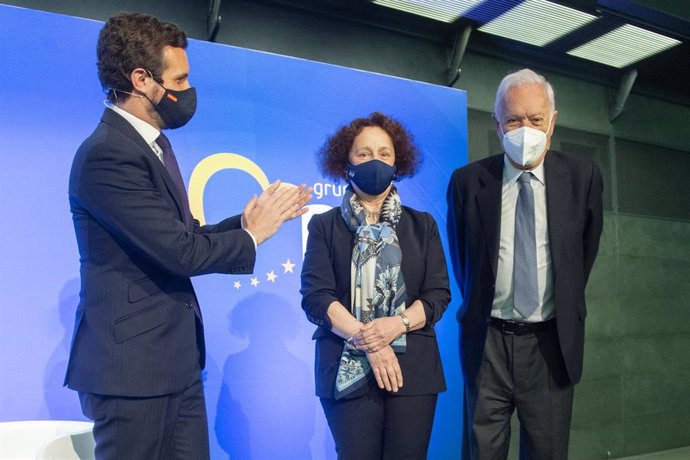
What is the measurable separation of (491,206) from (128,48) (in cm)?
116

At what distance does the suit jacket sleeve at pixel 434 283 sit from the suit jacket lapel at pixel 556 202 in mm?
339

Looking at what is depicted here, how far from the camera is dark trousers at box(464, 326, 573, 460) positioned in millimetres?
1807

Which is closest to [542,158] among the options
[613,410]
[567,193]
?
[567,193]

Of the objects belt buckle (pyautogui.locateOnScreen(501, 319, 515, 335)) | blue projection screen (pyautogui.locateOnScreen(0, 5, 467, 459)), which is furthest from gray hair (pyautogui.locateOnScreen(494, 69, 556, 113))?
blue projection screen (pyautogui.locateOnScreen(0, 5, 467, 459))

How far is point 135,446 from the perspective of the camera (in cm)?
134

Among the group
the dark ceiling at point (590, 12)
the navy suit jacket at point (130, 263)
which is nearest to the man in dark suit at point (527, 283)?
the navy suit jacket at point (130, 263)

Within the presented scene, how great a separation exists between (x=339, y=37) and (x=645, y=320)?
9.88 ft

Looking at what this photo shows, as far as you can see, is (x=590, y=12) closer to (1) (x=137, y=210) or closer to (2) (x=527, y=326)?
(2) (x=527, y=326)

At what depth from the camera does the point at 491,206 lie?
6.24ft

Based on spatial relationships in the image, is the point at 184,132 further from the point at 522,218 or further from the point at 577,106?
the point at 577,106

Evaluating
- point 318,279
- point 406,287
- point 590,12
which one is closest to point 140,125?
point 318,279

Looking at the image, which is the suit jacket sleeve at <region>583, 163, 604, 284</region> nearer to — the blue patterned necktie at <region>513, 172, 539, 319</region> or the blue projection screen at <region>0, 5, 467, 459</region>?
the blue patterned necktie at <region>513, 172, 539, 319</region>

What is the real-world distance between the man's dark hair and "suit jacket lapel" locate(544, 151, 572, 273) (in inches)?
47.3

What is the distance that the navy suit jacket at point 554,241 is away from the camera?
1.80 m
